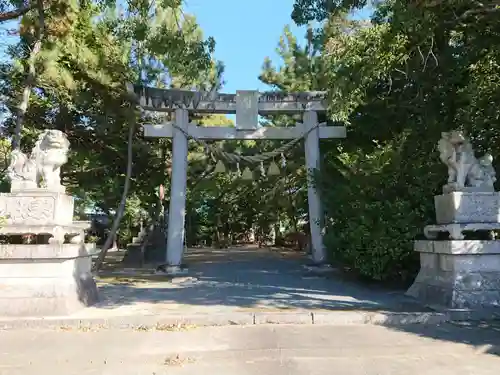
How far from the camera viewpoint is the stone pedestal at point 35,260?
20.8 ft

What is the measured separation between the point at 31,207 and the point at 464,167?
21.2 feet

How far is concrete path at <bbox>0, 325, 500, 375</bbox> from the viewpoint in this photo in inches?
164

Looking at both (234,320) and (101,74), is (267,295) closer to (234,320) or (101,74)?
(234,320)

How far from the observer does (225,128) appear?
1289 centimetres

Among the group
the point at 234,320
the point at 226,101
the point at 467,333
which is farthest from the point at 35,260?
the point at 226,101

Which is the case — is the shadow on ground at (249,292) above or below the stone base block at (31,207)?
below

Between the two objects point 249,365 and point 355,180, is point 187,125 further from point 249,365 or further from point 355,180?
point 249,365

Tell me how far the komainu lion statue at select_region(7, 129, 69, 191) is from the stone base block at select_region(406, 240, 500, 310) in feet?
19.3

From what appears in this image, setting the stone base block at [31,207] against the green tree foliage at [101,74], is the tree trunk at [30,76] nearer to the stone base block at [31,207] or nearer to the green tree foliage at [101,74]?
the green tree foliage at [101,74]

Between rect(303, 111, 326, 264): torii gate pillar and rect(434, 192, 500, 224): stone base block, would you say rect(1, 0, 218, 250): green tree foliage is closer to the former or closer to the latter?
rect(303, 111, 326, 264): torii gate pillar

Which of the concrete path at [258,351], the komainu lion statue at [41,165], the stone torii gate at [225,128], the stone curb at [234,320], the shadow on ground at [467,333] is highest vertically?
the stone torii gate at [225,128]

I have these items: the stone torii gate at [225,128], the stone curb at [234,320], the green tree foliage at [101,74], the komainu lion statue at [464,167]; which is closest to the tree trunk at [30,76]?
the green tree foliage at [101,74]

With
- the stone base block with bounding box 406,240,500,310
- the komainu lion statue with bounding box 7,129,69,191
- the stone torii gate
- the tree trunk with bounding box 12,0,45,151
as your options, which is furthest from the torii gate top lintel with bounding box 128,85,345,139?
the stone base block with bounding box 406,240,500,310

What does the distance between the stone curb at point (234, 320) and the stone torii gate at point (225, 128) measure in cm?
628
